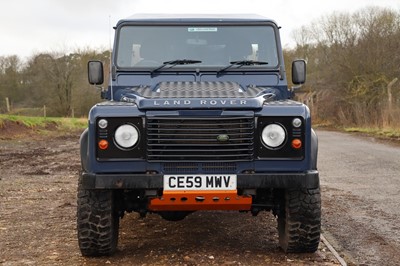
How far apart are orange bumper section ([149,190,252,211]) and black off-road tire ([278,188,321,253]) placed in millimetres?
384

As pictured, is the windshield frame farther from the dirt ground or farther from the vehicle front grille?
the dirt ground

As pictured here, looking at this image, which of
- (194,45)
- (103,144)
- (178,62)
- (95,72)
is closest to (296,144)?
(103,144)

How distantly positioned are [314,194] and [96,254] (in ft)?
6.26

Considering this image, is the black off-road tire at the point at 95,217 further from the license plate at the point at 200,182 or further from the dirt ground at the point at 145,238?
the license plate at the point at 200,182

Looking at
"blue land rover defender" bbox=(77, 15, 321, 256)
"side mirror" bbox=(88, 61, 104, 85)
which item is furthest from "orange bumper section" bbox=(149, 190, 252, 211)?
"side mirror" bbox=(88, 61, 104, 85)

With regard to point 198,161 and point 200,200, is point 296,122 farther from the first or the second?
point 200,200

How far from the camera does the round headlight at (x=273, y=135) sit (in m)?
4.27

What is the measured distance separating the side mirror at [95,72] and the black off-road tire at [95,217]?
5.43ft

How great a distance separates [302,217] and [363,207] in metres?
2.88

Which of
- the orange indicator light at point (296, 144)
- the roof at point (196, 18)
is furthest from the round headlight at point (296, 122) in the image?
the roof at point (196, 18)

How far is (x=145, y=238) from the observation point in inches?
213

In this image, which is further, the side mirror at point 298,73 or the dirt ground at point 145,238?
the side mirror at point 298,73

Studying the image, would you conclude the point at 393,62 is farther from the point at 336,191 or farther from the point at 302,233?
the point at 302,233

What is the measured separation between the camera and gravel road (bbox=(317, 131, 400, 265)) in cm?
494
